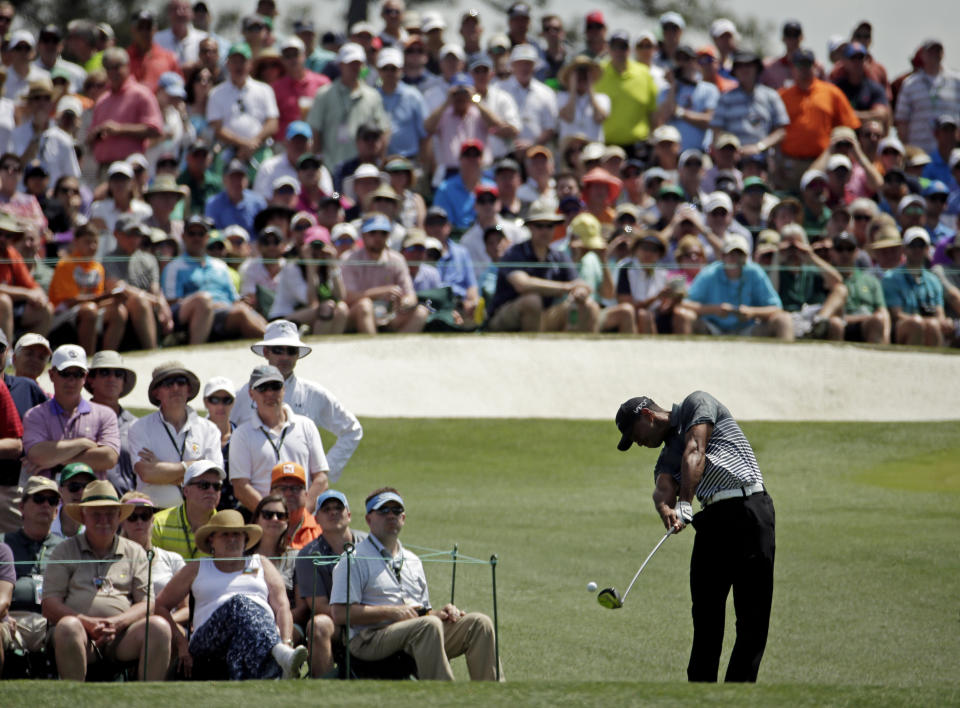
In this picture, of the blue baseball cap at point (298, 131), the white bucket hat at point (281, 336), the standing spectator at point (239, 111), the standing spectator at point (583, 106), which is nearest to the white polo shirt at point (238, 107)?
the standing spectator at point (239, 111)

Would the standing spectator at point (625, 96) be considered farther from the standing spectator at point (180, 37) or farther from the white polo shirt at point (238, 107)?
the standing spectator at point (180, 37)

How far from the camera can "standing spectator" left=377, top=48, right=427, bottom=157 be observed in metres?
19.3

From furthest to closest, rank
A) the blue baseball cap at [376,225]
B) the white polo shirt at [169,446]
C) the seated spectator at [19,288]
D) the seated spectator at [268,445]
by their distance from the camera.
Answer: the blue baseball cap at [376,225] → the seated spectator at [19,288] → the white polo shirt at [169,446] → the seated spectator at [268,445]

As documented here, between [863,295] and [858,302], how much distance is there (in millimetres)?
101

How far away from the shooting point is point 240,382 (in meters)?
15.5

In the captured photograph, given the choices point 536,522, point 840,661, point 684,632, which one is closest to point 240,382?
point 536,522

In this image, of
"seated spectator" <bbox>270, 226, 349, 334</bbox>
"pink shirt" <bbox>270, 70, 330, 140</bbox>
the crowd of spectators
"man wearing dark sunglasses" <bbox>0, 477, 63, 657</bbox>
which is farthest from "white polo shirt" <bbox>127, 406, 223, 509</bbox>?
"pink shirt" <bbox>270, 70, 330, 140</bbox>

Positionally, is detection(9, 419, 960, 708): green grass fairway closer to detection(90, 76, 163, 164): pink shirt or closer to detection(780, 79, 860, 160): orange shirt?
detection(90, 76, 163, 164): pink shirt

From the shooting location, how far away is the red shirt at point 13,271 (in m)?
14.7

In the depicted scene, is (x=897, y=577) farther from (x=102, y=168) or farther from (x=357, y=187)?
(x=102, y=168)

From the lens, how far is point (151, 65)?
19.5 metres

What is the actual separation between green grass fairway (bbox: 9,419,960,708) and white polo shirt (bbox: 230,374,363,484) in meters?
0.91

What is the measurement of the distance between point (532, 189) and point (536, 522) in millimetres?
7546

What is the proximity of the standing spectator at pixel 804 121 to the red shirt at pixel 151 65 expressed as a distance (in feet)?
26.4
